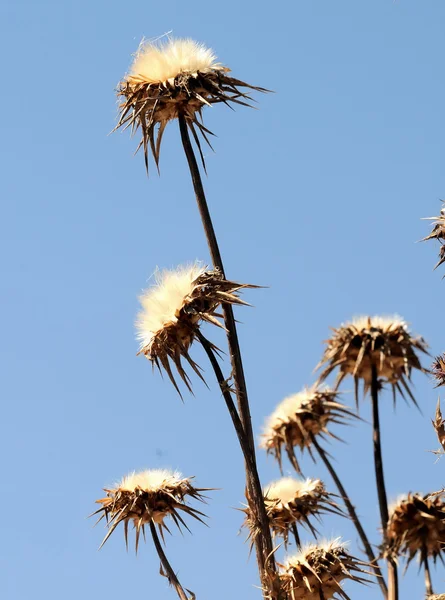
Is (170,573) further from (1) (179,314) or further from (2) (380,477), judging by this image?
(2) (380,477)

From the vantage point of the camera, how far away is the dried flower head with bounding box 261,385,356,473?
1291cm

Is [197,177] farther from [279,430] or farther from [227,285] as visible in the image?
[279,430]

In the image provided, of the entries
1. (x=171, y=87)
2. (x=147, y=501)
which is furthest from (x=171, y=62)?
(x=147, y=501)

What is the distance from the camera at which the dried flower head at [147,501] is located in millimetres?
14727

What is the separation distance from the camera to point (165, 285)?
14133 millimetres

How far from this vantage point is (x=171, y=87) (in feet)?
48.5

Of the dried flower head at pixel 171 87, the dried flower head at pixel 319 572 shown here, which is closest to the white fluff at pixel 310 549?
the dried flower head at pixel 319 572

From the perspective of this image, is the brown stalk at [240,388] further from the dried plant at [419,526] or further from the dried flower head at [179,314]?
the dried plant at [419,526]

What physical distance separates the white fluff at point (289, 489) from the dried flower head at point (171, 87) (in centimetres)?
400

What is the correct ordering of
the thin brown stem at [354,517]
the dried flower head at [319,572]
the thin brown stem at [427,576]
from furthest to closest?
the dried flower head at [319,572]
the thin brown stem at [354,517]
the thin brown stem at [427,576]

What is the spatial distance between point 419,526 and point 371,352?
1.32 metres

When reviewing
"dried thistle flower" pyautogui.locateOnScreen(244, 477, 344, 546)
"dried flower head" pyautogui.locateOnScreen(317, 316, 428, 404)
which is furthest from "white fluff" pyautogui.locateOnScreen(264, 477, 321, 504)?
"dried flower head" pyautogui.locateOnScreen(317, 316, 428, 404)

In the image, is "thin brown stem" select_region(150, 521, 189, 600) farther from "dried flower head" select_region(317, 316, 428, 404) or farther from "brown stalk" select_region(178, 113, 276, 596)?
"dried flower head" select_region(317, 316, 428, 404)

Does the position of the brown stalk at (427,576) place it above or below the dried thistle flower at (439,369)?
below
